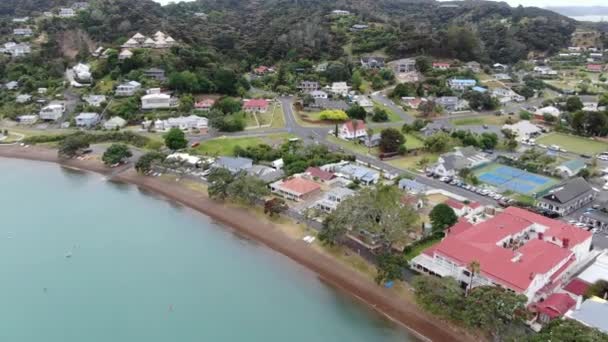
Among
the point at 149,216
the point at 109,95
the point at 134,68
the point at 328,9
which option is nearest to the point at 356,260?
the point at 149,216

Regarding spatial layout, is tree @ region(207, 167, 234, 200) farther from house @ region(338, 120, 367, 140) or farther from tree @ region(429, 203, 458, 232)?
house @ region(338, 120, 367, 140)

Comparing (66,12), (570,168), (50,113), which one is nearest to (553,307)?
(570,168)

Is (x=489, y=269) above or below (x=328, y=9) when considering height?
below

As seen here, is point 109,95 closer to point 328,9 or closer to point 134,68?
point 134,68

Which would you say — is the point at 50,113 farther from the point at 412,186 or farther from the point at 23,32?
the point at 412,186

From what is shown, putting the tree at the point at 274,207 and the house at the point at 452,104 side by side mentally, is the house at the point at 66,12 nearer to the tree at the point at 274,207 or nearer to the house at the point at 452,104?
the house at the point at 452,104

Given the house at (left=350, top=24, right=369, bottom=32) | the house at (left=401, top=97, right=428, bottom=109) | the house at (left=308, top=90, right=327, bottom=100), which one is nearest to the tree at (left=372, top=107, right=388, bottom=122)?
the house at (left=401, top=97, right=428, bottom=109)
